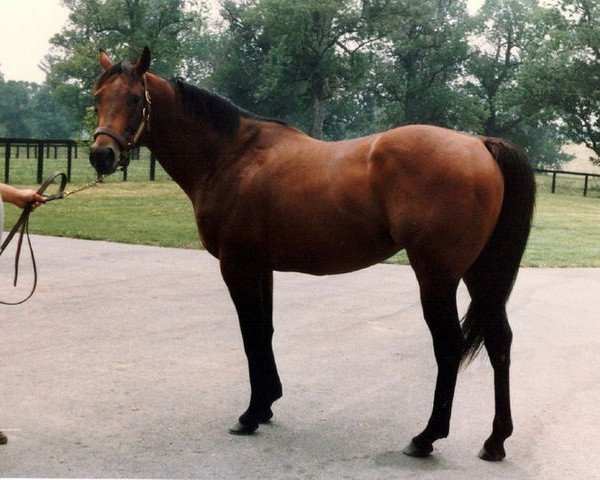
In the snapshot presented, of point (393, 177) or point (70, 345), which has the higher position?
point (393, 177)

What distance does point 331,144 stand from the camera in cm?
327

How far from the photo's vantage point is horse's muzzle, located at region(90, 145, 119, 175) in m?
2.97

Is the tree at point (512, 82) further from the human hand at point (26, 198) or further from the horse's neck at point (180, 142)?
the human hand at point (26, 198)

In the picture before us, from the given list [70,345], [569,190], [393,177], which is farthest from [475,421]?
[569,190]

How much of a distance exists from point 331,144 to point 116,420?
1.68 m

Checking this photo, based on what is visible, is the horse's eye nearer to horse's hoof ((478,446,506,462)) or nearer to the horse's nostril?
the horse's nostril

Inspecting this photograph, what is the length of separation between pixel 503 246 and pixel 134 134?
1.72 m

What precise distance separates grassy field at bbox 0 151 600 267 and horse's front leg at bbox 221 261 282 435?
18.7 ft

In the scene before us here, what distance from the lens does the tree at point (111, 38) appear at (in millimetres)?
5633

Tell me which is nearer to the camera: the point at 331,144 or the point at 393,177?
the point at 393,177

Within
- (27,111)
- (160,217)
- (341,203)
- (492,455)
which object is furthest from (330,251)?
(160,217)

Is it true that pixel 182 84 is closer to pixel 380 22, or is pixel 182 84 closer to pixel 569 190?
pixel 380 22

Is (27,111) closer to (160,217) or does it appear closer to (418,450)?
(418,450)

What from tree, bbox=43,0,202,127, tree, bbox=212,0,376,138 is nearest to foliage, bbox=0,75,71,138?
tree, bbox=43,0,202,127
